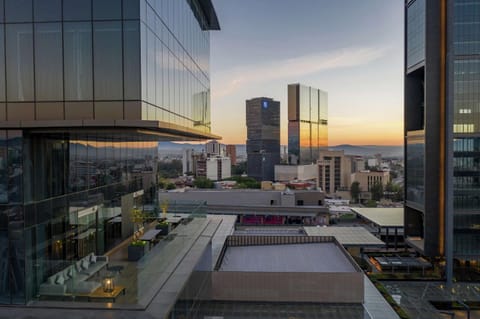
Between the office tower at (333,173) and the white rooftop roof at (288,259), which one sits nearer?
the white rooftop roof at (288,259)

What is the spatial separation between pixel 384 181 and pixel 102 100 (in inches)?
5194

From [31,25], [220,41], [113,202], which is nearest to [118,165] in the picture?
[113,202]

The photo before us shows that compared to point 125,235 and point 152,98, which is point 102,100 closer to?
A: point 152,98

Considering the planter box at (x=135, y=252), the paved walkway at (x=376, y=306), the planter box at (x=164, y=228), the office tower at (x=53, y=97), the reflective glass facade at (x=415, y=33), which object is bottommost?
the paved walkway at (x=376, y=306)

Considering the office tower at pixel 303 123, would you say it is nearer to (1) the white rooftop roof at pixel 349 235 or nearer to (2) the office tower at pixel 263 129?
(2) the office tower at pixel 263 129

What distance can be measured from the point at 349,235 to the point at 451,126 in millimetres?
12820

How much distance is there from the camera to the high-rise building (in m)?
28.2

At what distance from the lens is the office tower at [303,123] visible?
148 meters

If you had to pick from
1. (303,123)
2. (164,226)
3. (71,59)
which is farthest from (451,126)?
(303,123)

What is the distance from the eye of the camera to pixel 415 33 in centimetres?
3206

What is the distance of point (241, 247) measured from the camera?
24531mm

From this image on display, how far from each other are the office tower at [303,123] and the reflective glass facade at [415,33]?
112 meters

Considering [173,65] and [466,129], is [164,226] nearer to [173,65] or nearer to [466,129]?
[173,65]

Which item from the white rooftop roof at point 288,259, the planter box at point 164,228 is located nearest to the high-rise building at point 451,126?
the white rooftop roof at point 288,259
